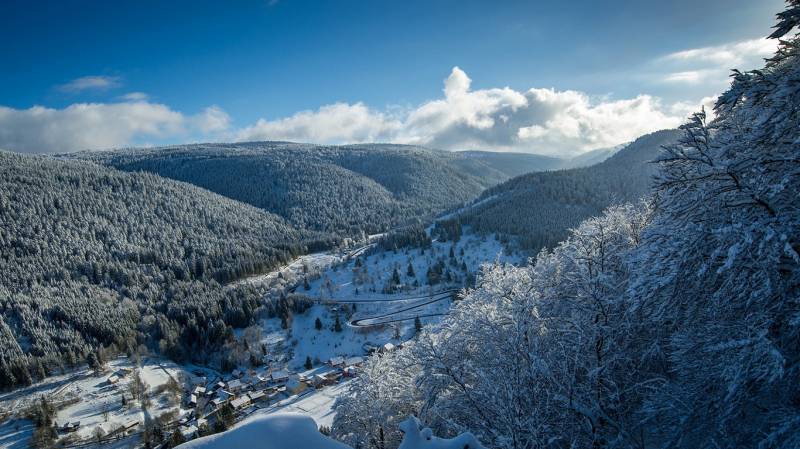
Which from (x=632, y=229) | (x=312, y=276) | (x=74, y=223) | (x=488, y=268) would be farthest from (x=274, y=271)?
(x=632, y=229)

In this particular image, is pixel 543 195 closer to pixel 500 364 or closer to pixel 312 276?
pixel 312 276

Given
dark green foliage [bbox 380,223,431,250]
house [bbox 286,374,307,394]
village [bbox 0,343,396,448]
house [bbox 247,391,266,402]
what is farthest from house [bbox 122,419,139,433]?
dark green foliage [bbox 380,223,431,250]

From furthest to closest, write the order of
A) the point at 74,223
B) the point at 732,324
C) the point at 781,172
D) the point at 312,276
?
1. the point at 74,223
2. the point at 312,276
3. the point at 732,324
4. the point at 781,172

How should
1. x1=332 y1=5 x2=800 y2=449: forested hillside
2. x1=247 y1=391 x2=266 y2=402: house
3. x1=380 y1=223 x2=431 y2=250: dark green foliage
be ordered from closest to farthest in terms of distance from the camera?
x1=332 y1=5 x2=800 y2=449: forested hillside, x1=247 y1=391 x2=266 y2=402: house, x1=380 y1=223 x2=431 y2=250: dark green foliage

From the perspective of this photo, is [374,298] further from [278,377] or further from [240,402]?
[240,402]

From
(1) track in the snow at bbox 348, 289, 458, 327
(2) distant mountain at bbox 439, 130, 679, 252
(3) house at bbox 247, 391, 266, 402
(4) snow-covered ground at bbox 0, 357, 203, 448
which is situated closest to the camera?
(4) snow-covered ground at bbox 0, 357, 203, 448

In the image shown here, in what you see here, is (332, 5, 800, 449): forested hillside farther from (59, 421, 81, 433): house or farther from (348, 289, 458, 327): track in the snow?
(348, 289, 458, 327): track in the snow

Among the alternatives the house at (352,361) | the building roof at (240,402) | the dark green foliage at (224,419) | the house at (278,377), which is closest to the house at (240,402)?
the building roof at (240,402)
